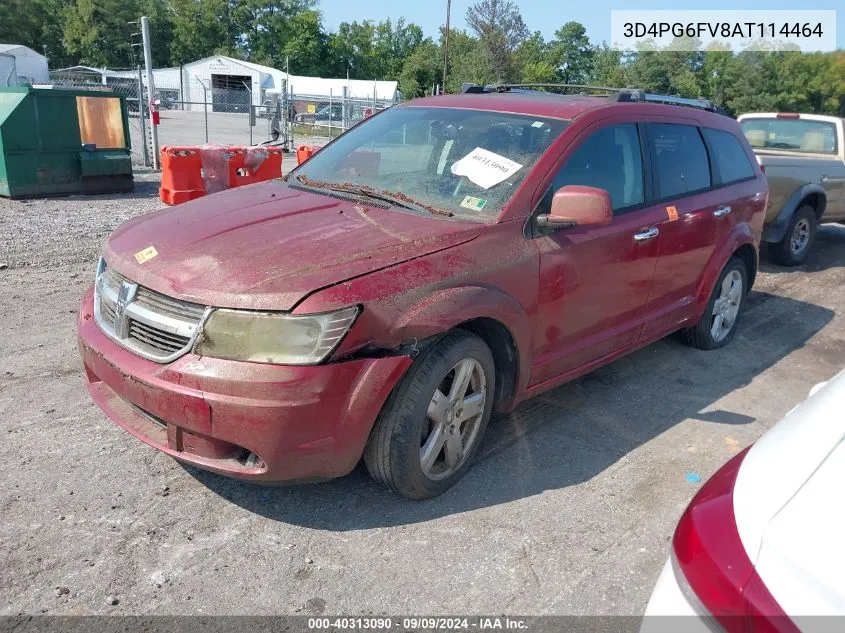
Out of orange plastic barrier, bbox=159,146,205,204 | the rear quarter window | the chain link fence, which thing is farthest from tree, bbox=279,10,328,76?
the rear quarter window

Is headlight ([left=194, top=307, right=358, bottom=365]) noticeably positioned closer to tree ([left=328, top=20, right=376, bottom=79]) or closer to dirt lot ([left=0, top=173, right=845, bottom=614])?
dirt lot ([left=0, top=173, right=845, bottom=614])

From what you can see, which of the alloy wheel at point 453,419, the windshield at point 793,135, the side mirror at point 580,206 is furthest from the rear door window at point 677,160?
the windshield at point 793,135

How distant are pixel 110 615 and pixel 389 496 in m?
1.26

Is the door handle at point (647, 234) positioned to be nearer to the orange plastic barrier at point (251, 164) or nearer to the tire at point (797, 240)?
the tire at point (797, 240)

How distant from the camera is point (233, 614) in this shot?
252 centimetres

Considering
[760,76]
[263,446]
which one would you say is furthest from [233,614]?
[760,76]

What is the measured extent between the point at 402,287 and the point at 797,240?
771 cm

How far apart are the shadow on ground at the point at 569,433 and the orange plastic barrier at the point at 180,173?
24.6 feet

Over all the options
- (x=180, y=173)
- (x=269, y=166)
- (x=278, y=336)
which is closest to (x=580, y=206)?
(x=278, y=336)

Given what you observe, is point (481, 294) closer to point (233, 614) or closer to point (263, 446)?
point (263, 446)

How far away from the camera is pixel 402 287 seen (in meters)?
2.86

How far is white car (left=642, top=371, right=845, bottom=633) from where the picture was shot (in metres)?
1.31

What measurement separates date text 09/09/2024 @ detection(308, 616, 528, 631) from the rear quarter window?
374 centimetres

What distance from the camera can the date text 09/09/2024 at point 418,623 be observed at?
2.50 m
